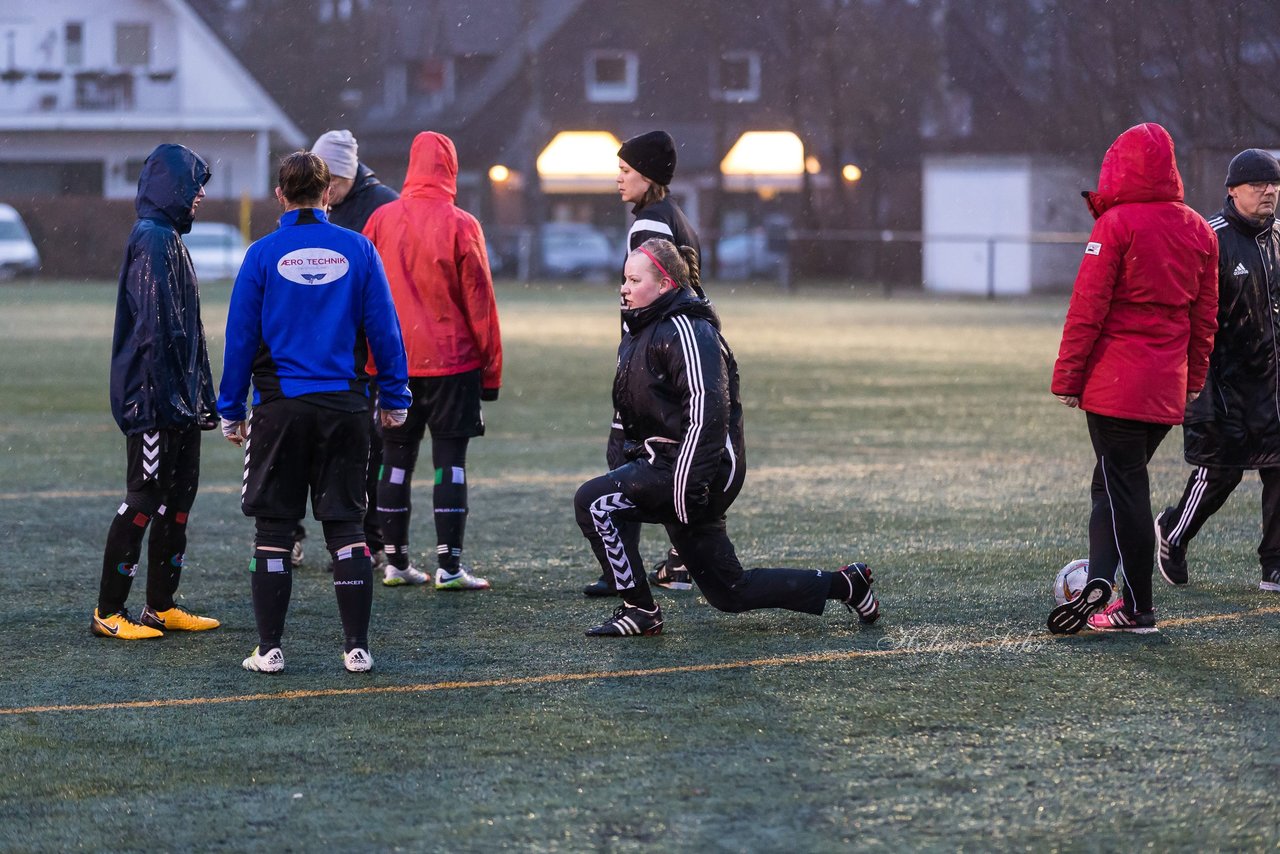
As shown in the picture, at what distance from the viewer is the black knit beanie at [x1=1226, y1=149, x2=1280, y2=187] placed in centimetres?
669

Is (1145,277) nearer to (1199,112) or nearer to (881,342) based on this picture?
(881,342)

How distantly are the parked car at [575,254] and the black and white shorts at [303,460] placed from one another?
3747 centimetres

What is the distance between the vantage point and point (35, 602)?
687 cm

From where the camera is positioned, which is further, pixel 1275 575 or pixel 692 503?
Result: pixel 1275 575

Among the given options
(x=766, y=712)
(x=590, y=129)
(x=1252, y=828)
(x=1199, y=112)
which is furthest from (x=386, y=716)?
(x=590, y=129)

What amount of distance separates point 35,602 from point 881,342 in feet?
55.6

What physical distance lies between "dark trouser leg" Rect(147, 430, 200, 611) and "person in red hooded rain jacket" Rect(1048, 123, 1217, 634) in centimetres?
300

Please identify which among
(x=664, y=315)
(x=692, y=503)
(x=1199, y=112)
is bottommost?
(x=692, y=503)

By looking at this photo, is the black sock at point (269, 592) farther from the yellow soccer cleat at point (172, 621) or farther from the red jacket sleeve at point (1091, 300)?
the red jacket sleeve at point (1091, 300)

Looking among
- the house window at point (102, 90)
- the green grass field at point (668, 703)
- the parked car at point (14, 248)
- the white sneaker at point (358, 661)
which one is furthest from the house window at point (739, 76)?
the white sneaker at point (358, 661)

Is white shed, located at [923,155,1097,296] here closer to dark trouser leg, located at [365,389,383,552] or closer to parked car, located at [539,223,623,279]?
parked car, located at [539,223,623,279]

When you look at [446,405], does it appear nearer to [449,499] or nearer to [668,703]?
[449,499]

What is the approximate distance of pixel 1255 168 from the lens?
264 inches

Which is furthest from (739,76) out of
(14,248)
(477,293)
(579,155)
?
(477,293)
